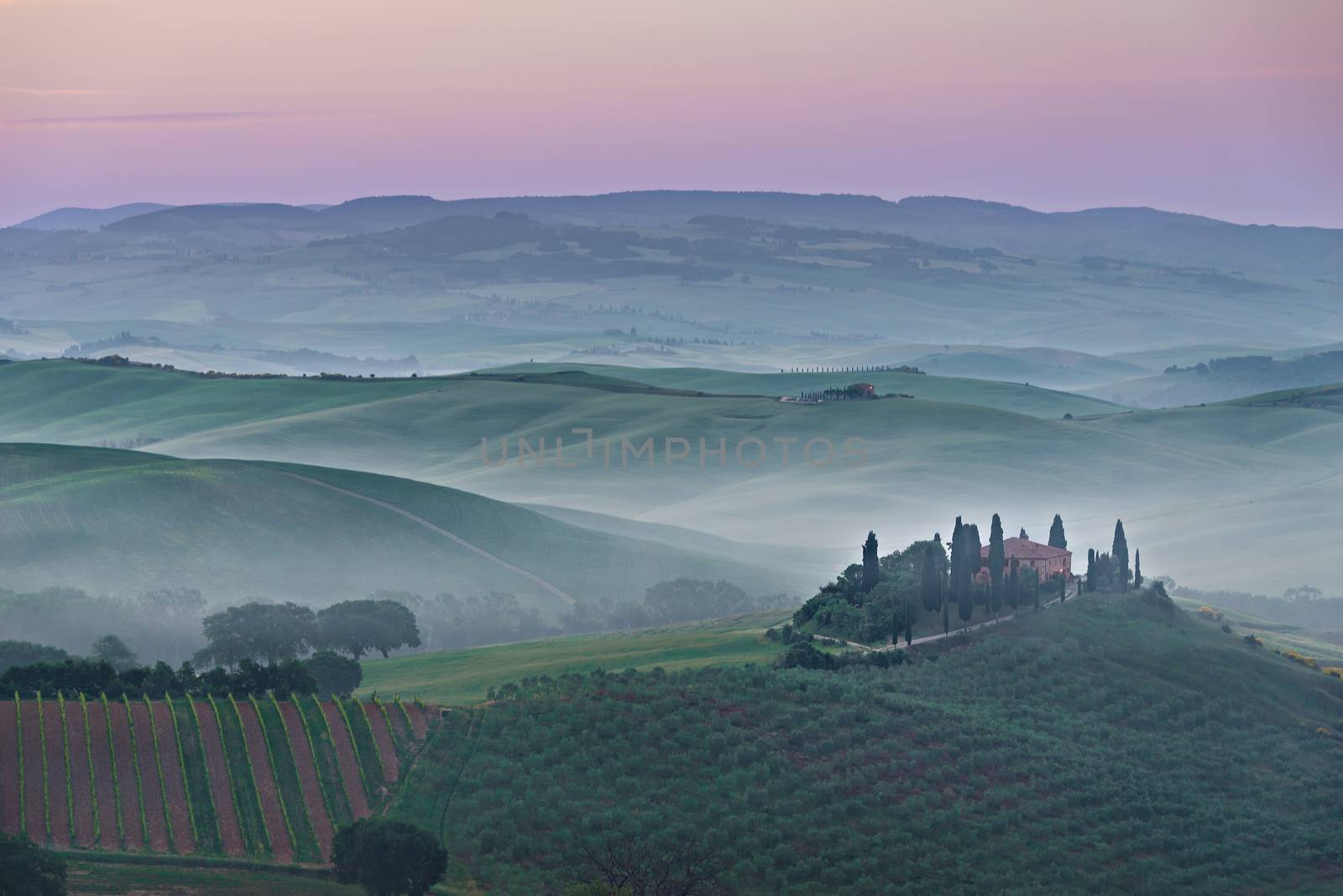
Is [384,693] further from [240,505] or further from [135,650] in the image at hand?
[240,505]

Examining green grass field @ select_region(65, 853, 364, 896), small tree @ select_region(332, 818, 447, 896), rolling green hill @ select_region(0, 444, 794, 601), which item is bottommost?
green grass field @ select_region(65, 853, 364, 896)

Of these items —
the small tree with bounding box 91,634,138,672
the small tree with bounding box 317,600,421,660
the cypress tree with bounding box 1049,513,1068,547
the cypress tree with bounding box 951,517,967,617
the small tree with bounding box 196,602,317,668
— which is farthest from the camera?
the cypress tree with bounding box 1049,513,1068,547

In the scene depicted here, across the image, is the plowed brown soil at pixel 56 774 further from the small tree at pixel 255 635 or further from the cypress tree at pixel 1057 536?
the cypress tree at pixel 1057 536

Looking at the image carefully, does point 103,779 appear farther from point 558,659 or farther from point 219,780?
point 558,659

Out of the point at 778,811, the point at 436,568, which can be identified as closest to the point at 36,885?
the point at 778,811

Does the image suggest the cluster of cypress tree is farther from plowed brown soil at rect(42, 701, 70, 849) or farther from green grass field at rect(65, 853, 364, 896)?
plowed brown soil at rect(42, 701, 70, 849)

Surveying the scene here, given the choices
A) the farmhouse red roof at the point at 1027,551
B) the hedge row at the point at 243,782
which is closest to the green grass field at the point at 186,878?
the hedge row at the point at 243,782

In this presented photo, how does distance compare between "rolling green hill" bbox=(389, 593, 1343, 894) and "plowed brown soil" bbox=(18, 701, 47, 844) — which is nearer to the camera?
"plowed brown soil" bbox=(18, 701, 47, 844)

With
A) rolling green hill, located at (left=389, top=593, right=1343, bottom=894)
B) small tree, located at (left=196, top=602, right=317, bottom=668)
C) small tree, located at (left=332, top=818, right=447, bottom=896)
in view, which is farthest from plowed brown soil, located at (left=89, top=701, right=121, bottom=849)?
small tree, located at (left=196, top=602, right=317, bottom=668)
